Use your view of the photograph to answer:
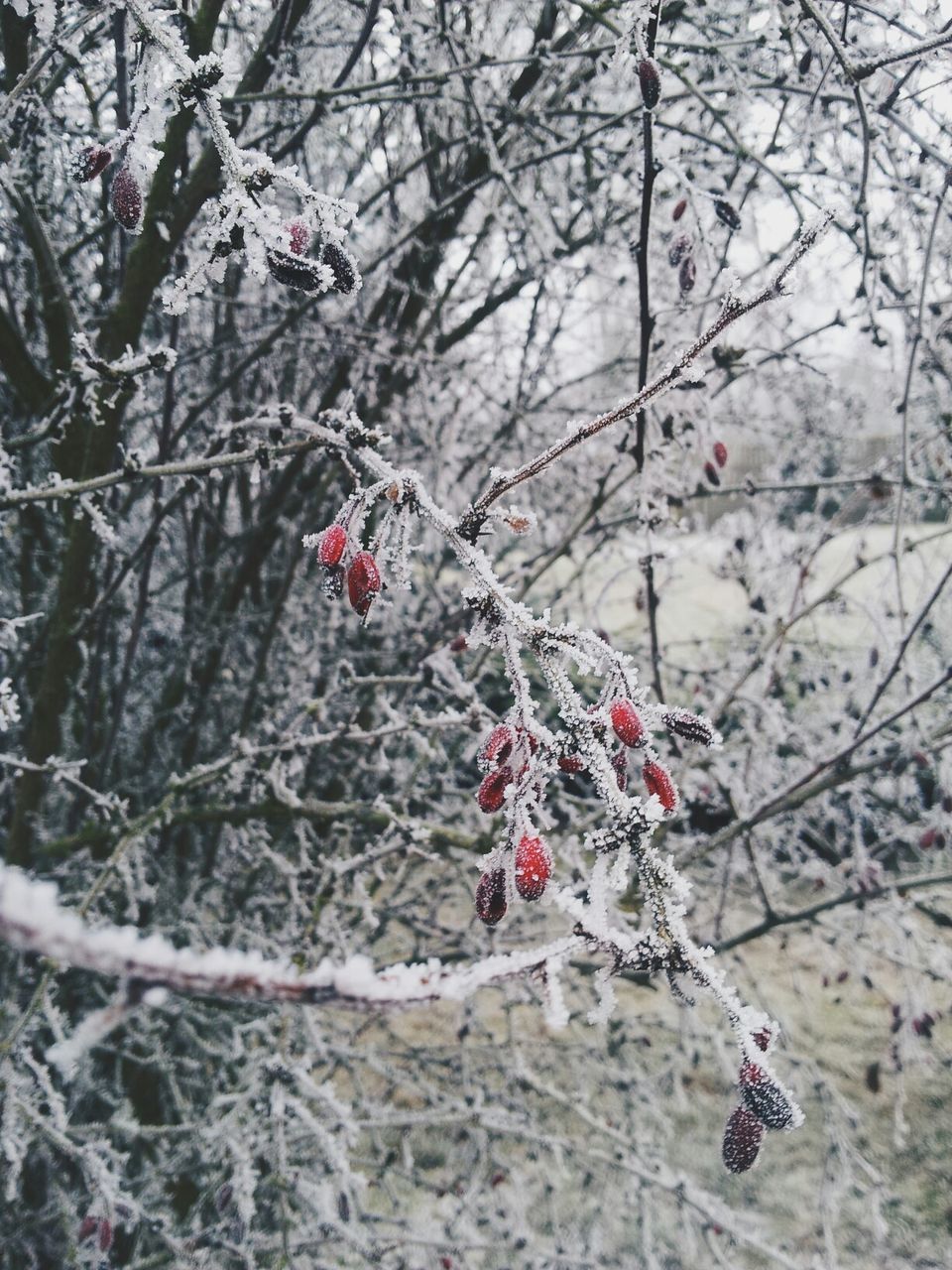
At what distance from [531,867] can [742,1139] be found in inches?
13.9

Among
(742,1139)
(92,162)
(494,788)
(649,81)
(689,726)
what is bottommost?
(742,1139)

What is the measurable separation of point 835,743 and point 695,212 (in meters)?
2.20

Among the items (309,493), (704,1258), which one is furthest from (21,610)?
(704,1258)

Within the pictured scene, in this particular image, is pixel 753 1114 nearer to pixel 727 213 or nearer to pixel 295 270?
pixel 295 270

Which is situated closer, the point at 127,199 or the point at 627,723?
the point at 627,723

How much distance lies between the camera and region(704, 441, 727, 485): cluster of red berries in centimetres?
185

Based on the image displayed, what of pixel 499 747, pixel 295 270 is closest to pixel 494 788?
pixel 499 747

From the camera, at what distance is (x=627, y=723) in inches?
36.1

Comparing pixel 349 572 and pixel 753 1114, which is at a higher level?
pixel 349 572

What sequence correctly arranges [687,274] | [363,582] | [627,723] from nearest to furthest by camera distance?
[627,723], [363,582], [687,274]

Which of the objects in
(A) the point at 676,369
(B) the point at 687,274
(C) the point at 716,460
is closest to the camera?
(A) the point at 676,369

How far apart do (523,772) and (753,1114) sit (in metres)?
0.40

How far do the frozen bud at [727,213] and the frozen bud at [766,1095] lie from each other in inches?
54.1

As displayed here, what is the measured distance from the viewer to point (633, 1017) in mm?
3445
